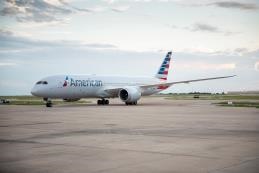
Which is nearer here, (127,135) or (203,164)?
(203,164)

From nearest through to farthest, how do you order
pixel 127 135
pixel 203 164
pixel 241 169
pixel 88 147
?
pixel 241 169 < pixel 203 164 < pixel 88 147 < pixel 127 135

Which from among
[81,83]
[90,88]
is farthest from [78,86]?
[90,88]

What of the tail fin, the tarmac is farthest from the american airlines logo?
the tarmac

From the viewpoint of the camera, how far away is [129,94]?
1470 inches

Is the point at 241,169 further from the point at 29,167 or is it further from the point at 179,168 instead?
the point at 29,167

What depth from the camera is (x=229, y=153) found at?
814 centimetres

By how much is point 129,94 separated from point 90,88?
161 inches

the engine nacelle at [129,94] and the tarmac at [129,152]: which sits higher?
the engine nacelle at [129,94]

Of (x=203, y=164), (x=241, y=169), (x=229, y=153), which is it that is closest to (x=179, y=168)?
(x=203, y=164)

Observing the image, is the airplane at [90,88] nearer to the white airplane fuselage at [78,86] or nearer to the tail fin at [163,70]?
the white airplane fuselage at [78,86]

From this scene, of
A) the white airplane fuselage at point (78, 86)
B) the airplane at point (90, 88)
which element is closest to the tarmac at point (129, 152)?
the white airplane fuselage at point (78, 86)

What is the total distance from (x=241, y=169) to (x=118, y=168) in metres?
2.16

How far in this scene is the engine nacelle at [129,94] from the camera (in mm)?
37431

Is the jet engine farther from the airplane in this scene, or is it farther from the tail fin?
the tail fin
